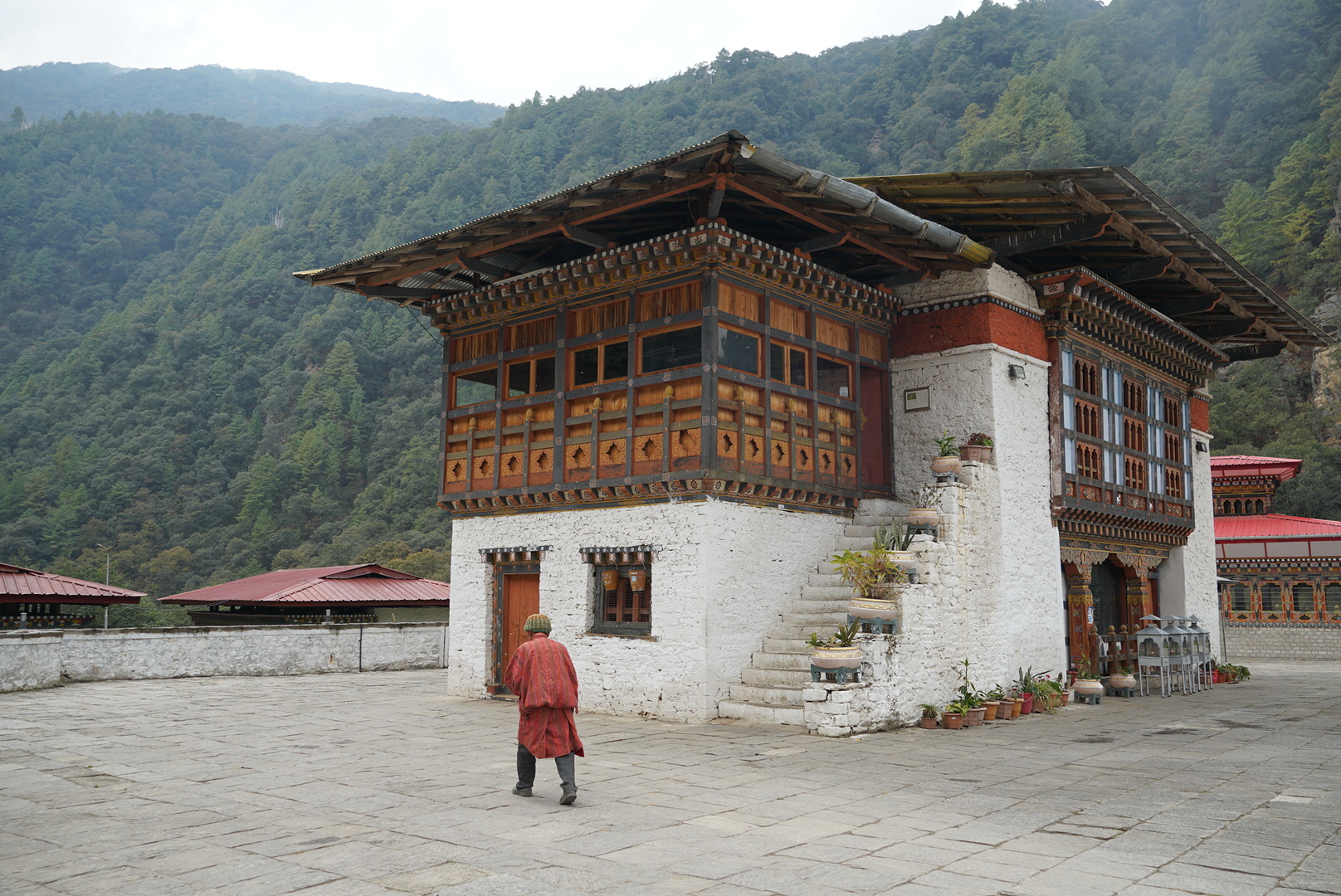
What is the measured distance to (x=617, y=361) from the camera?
41.8ft

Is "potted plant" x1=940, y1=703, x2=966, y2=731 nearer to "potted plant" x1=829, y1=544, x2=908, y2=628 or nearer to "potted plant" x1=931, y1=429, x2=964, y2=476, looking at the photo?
"potted plant" x1=829, y1=544, x2=908, y2=628

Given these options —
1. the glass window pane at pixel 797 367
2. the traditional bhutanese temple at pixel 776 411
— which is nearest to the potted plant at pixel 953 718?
the traditional bhutanese temple at pixel 776 411

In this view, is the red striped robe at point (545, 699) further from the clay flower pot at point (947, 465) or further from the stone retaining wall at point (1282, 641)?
the stone retaining wall at point (1282, 641)

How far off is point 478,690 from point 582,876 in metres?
9.35

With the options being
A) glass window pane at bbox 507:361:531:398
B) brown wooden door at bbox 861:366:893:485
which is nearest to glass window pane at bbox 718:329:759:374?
brown wooden door at bbox 861:366:893:485

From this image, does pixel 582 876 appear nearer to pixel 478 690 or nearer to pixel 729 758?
pixel 729 758

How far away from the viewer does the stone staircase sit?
10883mm

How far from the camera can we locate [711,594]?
37.3ft

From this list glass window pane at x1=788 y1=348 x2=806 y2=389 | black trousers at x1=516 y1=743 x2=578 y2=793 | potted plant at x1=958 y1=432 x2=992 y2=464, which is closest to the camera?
black trousers at x1=516 y1=743 x2=578 y2=793

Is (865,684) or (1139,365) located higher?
(1139,365)

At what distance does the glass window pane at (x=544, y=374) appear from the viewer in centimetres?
1366

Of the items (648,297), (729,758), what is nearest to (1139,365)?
(648,297)

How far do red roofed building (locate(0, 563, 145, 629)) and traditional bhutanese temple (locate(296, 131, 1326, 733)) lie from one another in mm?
8918

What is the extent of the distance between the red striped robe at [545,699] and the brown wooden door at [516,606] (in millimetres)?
6662
